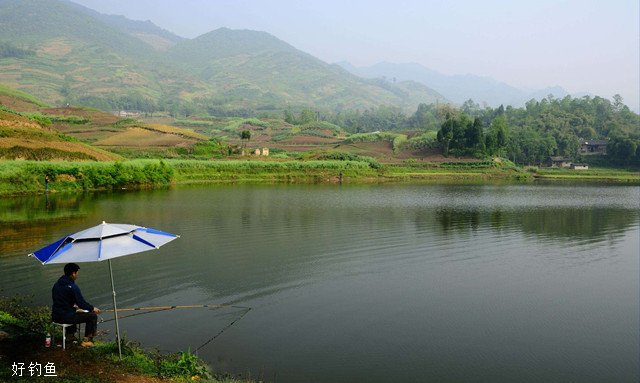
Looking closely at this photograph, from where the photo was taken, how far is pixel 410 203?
42.0 m

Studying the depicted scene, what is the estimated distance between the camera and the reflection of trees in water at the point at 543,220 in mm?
29734

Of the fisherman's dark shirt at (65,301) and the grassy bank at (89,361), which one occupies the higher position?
the fisherman's dark shirt at (65,301)

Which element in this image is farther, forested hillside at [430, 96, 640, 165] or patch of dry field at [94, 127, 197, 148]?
forested hillside at [430, 96, 640, 165]

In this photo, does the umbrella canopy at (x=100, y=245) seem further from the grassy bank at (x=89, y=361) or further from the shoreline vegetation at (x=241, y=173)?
the shoreline vegetation at (x=241, y=173)

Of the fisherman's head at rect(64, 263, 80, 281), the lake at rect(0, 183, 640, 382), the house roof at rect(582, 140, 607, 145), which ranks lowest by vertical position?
the lake at rect(0, 183, 640, 382)

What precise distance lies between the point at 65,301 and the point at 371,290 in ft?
31.0

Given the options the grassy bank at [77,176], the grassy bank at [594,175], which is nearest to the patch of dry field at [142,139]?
the grassy bank at [77,176]

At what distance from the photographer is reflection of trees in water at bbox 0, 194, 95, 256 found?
21672 mm

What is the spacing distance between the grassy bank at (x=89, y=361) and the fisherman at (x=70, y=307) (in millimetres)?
422

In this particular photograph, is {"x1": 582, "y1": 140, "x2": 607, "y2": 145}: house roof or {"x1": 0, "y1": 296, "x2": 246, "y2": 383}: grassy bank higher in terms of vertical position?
{"x1": 582, "y1": 140, "x2": 607, "y2": 145}: house roof

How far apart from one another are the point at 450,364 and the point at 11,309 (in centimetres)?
1075

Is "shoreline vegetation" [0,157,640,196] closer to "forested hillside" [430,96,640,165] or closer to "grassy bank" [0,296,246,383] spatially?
"forested hillside" [430,96,640,165]

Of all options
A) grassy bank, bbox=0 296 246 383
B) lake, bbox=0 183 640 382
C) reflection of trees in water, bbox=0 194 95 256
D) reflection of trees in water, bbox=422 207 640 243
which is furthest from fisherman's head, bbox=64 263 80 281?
reflection of trees in water, bbox=422 207 640 243

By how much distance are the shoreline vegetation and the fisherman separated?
114 feet
